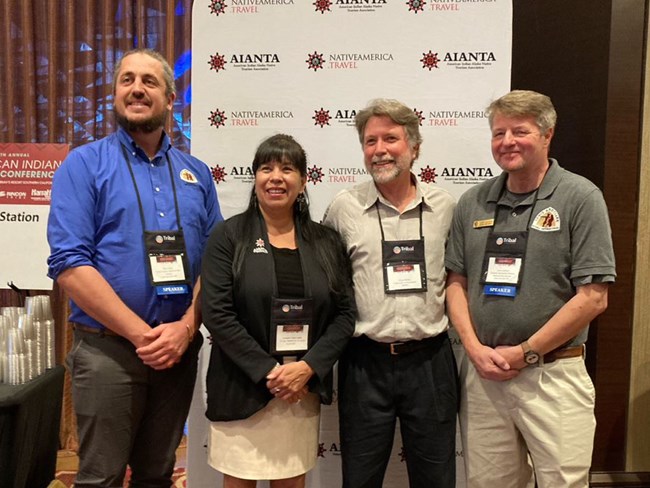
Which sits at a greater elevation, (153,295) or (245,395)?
(153,295)

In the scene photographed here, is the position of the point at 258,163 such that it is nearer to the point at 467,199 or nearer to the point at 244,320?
the point at 244,320

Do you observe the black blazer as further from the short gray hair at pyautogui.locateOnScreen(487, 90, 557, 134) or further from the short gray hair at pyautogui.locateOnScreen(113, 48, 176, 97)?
the short gray hair at pyautogui.locateOnScreen(487, 90, 557, 134)

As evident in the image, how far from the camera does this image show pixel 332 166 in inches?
101

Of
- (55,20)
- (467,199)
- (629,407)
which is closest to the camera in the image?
(467,199)

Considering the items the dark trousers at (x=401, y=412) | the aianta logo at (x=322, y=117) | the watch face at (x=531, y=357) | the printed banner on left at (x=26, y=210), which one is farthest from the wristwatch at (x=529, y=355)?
the printed banner on left at (x=26, y=210)

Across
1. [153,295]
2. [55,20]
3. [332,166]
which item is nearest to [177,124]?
[55,20]

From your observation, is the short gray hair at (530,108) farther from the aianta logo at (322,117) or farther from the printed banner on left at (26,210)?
the printed banner on left at (26,210)

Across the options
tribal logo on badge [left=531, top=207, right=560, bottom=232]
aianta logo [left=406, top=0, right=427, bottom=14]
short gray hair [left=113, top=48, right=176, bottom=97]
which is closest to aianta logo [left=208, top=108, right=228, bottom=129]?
short gray hair [left=113, top=48, right=176, bottom=97]

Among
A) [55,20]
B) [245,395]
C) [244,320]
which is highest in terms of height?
[55,20]

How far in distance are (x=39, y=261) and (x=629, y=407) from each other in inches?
137

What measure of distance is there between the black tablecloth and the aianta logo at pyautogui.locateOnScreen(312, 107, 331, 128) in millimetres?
1659

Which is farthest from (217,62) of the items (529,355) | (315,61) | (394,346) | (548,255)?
(529,355)

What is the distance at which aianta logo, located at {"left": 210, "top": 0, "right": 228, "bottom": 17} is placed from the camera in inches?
100.0

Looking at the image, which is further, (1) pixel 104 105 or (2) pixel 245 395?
(1) pixel 104 105
